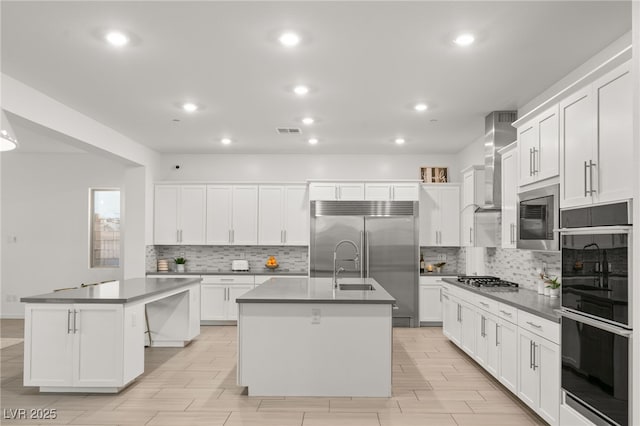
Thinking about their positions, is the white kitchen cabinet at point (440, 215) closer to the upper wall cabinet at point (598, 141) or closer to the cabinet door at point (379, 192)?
the cabinet door at point (379, 192)

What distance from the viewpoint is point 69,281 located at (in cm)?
844

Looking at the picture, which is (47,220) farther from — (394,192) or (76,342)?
(394,192)

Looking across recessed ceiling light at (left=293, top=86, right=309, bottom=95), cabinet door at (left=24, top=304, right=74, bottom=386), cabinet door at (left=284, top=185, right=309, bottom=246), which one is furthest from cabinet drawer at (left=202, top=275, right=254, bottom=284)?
recessed ceiling light at (left=293, top=86, right=309, bottom=95)

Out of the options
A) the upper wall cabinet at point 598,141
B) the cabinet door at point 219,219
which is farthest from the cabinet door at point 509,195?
the cabinet door at point 219,219

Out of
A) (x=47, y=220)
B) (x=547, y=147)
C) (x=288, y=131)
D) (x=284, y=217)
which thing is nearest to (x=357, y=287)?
(x=547, y=147)

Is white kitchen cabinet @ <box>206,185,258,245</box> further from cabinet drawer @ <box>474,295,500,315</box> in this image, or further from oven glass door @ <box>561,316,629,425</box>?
oven glass door @ <box>561,316,629,425</box>

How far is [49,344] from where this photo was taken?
14.0 feet

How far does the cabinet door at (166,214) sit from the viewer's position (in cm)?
811

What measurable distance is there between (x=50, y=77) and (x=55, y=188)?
4.76 metres

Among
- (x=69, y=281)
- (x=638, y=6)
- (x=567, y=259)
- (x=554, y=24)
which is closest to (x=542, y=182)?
(x=567, y=259)

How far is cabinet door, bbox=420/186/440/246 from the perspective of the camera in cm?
799

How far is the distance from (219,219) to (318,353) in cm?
437

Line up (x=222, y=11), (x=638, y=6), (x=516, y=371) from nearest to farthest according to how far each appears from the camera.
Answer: (x=638, y=6) → (x=222, y=11) → (x=516, y=371)

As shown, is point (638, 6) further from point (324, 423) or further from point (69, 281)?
point (69, 281)
